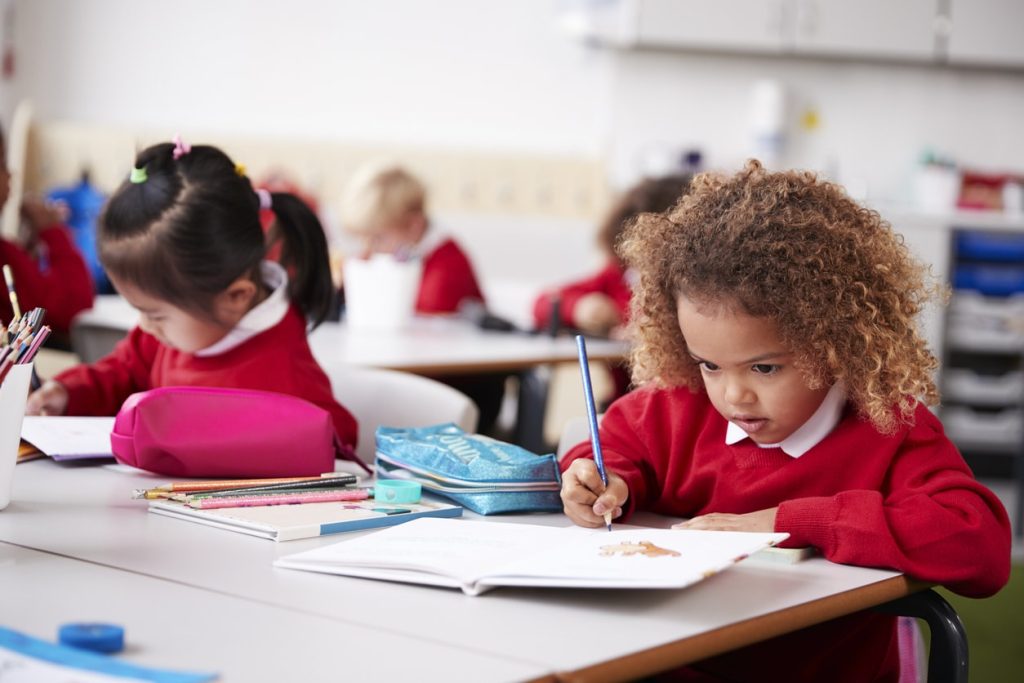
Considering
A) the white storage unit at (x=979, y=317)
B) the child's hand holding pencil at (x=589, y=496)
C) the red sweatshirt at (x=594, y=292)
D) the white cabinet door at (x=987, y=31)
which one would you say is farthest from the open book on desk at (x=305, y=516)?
the white cabinet door at (x=987, y=31)

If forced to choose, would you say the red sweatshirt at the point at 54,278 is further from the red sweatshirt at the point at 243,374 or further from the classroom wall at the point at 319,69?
the classroom wall at the point at 319,69

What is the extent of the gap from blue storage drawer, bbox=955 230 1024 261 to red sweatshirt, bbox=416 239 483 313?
222 centimetres

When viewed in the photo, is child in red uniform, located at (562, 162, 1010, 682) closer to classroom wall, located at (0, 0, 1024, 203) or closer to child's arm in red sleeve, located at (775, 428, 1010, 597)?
child's arm in red sleeve, located at (775, 428, 1010, 597)

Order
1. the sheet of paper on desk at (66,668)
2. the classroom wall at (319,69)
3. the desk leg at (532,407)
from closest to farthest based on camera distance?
1. the sheet of paper on desk at (66,668)
2. the desk leg at (532,407)
3. the classroom wall at (319,69)

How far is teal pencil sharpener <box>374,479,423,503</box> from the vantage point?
1289 millimetres

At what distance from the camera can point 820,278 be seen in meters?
1.26

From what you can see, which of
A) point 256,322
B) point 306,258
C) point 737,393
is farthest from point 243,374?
point 737,393

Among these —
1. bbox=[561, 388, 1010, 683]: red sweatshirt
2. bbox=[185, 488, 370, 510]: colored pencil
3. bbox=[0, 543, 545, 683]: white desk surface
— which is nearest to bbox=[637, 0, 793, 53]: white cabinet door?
bbox=[561, 388, 1010, 683]: red sweatshirt

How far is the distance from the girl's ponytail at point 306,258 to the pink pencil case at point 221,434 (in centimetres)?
46

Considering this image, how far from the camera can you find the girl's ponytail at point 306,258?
189 cm

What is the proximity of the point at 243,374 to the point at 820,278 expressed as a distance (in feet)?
2.92

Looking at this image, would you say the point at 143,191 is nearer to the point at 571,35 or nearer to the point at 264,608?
the point at 264,608

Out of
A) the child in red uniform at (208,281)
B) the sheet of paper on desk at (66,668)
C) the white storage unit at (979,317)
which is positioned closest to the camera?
the sheet of paper on desk at (66,668)

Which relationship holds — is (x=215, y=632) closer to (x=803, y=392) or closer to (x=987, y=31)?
(x=803, y=392)
